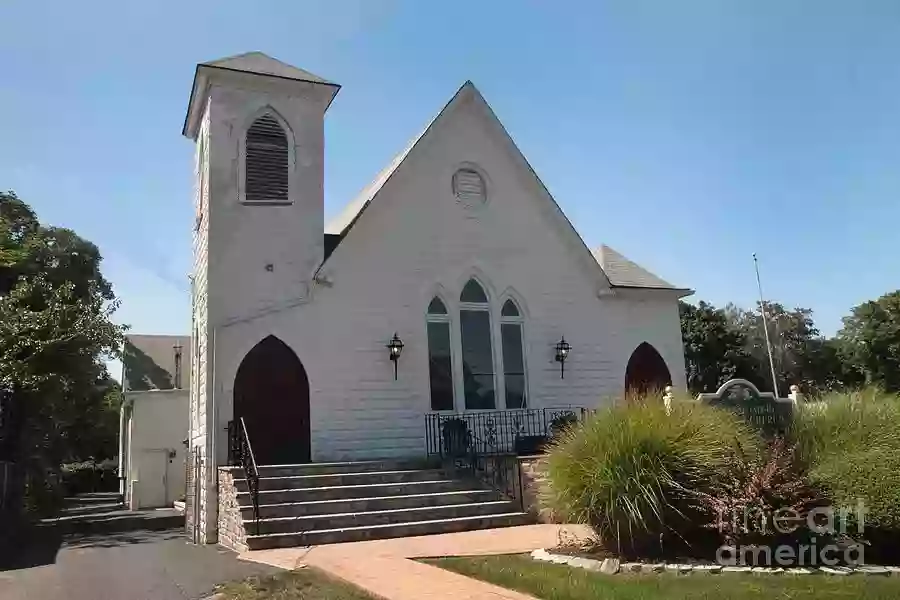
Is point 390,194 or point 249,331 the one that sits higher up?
point 390,194

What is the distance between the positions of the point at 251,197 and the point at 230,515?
705 centimetres

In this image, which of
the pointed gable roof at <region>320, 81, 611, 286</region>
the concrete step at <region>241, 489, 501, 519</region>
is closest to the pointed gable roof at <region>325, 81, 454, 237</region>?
the pointed gable roof at <region>320, 81, 611, 286</region>

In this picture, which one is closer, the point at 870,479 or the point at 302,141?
the point at 870,479

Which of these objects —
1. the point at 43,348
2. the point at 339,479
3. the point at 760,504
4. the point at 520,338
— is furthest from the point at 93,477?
the point at 760,504

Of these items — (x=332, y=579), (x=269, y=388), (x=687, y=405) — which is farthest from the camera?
(x=269, y=388)

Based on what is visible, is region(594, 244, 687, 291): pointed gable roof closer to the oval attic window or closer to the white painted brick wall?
the white painted brick wall

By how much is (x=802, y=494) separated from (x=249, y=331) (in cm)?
1069

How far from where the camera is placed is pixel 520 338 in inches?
701

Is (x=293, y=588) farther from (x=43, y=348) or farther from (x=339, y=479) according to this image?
(x=43, y=348)

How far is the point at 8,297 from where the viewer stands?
67.4 ft

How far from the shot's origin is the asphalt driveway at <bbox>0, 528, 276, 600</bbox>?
8227 mm

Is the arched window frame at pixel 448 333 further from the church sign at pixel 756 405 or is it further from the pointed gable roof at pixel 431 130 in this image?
the church sign at pixel 756 405

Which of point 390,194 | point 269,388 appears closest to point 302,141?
point 390,194

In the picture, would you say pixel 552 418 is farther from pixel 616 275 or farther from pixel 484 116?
pixel 484 116
